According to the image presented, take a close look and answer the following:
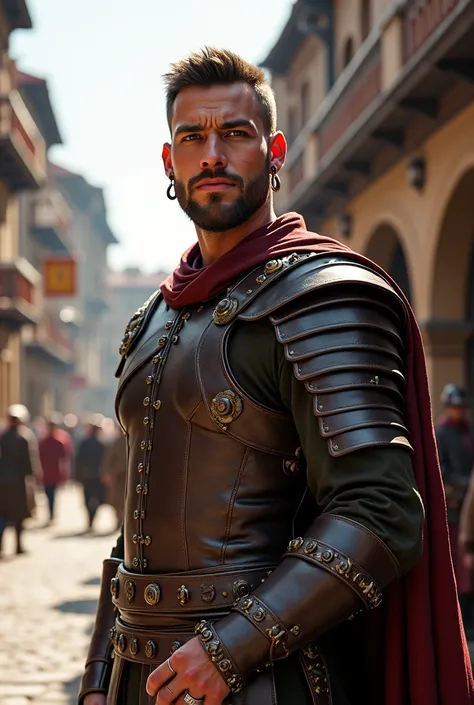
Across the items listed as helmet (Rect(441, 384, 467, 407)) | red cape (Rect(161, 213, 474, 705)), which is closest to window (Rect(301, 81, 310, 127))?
helmet (Rect(441, 384, 467, 407))

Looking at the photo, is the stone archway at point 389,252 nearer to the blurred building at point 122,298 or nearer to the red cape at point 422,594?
the red cape at point 422,594

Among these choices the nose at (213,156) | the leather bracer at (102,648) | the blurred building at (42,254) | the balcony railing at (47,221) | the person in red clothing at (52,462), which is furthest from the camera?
the balcony railing at (47,221)

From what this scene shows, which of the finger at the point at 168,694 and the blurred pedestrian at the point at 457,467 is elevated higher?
the blurred pedestrian at the point at 457,467

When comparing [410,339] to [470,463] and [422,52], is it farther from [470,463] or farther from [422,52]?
[422,52]

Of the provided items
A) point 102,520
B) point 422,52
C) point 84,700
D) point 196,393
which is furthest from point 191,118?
point 102,520

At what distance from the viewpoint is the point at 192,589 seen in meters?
2.31

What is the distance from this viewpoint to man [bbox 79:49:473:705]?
7.01 feet

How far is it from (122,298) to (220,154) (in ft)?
305

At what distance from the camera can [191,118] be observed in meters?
2.50

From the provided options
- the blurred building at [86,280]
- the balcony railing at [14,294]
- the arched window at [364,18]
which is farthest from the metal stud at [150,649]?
the blurred building at [86,280]

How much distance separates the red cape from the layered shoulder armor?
70 millimetres

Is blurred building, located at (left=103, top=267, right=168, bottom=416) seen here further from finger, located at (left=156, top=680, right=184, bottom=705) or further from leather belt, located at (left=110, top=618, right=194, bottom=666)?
finger, located at (left=156, top=680, right=184, bottom=705)

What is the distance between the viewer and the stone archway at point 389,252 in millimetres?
15148

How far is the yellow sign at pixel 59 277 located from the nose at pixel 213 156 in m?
30.0
